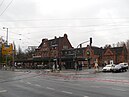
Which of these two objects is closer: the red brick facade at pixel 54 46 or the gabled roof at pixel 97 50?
the gabled roof at pixel 97 50

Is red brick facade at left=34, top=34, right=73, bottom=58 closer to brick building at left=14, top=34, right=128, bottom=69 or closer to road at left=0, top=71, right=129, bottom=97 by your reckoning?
brick building at left=14, top=34, right=128, bottom=69

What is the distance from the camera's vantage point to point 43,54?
123250mm

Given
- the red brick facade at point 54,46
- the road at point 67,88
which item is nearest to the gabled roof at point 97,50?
the red brick facade at point 54,46

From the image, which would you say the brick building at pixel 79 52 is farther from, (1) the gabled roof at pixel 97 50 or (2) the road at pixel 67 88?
(2) the road at pixel 67 88

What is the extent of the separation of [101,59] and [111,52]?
5.47 m

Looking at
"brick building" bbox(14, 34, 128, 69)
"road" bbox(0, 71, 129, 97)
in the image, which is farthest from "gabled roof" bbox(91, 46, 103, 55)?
"road" bbox(0, 71, 129, 97)

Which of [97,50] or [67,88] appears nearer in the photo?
[67,88]

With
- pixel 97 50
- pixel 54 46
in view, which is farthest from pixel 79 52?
pixel 54 46

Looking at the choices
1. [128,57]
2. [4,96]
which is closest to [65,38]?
[128,57]

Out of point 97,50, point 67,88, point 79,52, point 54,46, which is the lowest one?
point 67,88

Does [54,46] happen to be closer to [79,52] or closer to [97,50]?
[79,52]

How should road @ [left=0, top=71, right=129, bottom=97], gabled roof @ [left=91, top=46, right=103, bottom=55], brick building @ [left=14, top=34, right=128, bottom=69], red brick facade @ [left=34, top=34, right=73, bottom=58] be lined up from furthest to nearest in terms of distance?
1. red brick facade @ [left=34, top=34, right=73, bottom=58]
2. gabled roof @ [left=91, top=46, right=103, bottom=55]
3. brick building @ [left=14, top=34, right=128, bottom=69]
4. road @ [left=0, top=71, right=129, bottom=97]

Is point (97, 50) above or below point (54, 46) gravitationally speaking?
below

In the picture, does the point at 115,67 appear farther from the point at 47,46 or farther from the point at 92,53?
the point at 47,46
